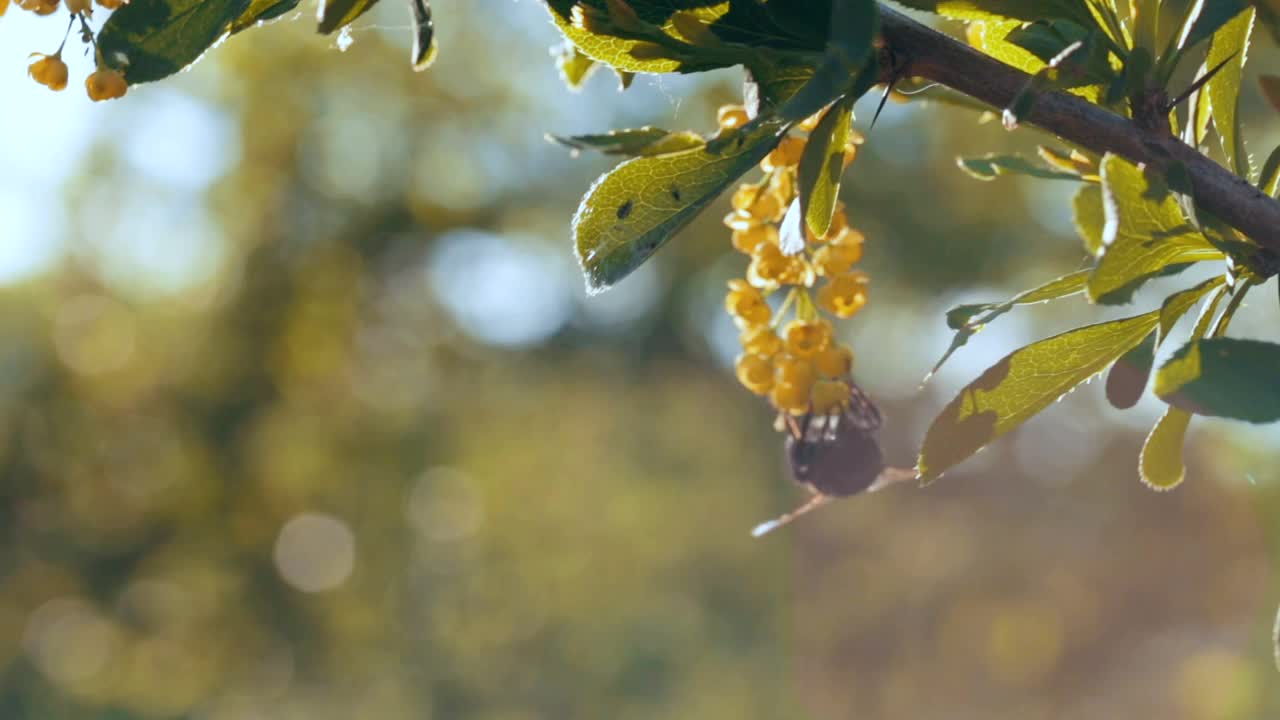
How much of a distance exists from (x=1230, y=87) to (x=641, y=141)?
0.32 metres

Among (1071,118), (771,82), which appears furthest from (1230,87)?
(771,82)

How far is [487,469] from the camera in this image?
32.5 ft

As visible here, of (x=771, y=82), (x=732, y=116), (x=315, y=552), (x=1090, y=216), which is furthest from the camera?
(x=315, y=552)

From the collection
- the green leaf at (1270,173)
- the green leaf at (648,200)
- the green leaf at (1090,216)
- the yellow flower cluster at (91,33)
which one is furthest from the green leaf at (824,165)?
the yellow flower cluster at (91,33)

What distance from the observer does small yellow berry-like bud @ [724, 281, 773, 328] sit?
775 mm

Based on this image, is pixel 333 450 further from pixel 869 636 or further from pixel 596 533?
pixel 869 636

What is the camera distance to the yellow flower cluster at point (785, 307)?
2.47 ft

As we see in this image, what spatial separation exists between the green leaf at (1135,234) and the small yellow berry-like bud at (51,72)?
1.81 ft

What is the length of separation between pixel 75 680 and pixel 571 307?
4.35 m

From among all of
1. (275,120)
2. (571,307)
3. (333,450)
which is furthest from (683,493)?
(275,120)

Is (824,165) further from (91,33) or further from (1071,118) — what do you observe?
(91,33)

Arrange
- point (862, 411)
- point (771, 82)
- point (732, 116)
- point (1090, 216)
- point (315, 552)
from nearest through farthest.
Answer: point (1090, 216) < point (771, 82) < point (732, 116) < point (862, 411) < point (315, 552)

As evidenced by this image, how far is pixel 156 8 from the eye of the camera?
57 cm

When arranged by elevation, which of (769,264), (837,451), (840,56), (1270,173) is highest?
(840,56)
